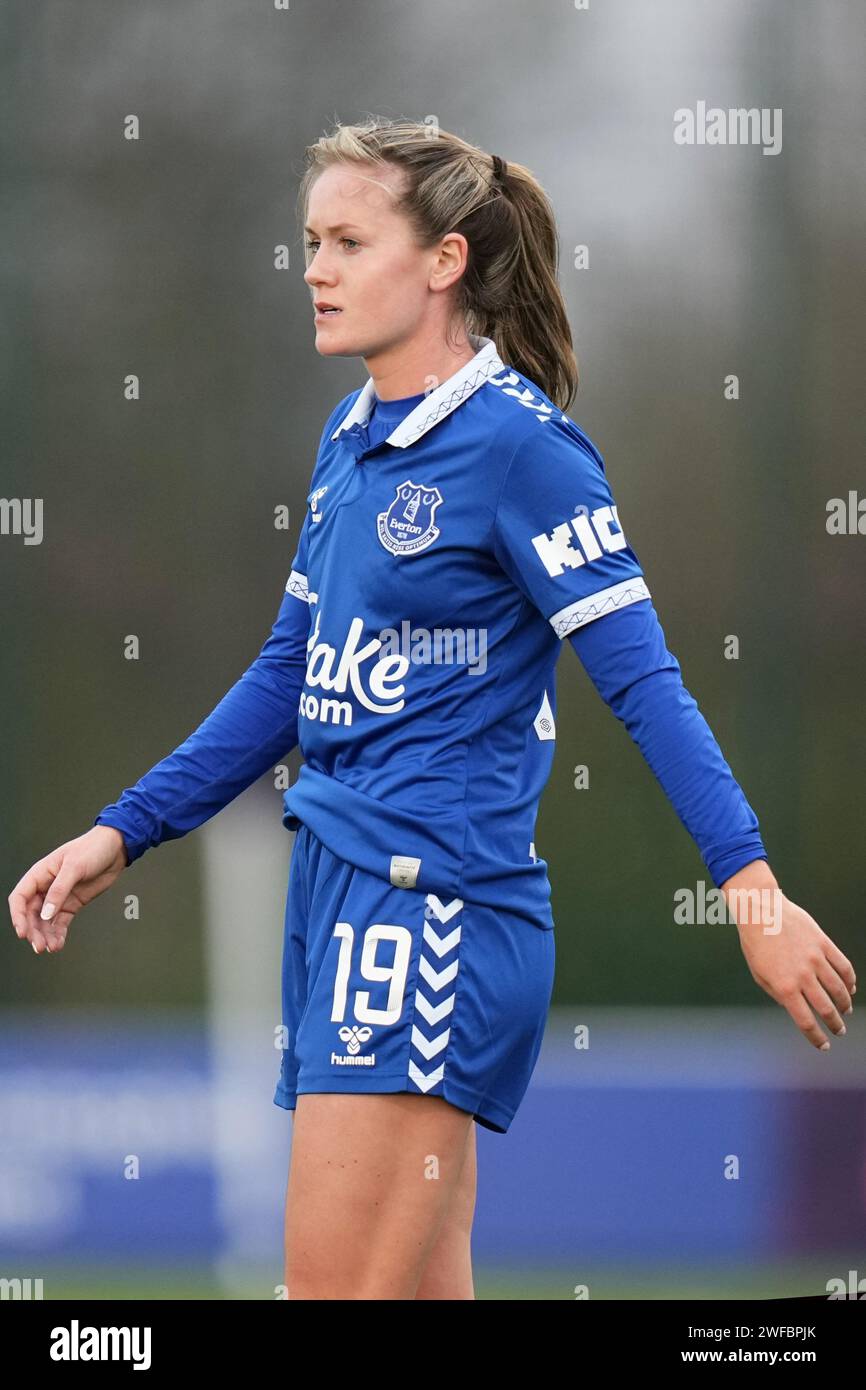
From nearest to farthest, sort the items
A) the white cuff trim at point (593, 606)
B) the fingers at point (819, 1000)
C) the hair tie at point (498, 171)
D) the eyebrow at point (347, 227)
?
the fingers at point (819, 1000) → the white cuff trim at point (593, 606) → the eyebrow at point (347, 227) → the hair tie at point (498, 171)

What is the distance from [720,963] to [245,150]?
5.65 feet

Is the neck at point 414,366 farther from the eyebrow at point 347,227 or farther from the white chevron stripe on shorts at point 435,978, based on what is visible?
the white chevron stripe on shorts at point 435,978

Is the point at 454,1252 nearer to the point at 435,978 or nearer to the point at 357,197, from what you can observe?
the point at 435,978

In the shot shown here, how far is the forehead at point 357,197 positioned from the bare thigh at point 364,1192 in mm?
852

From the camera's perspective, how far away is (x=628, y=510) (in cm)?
321

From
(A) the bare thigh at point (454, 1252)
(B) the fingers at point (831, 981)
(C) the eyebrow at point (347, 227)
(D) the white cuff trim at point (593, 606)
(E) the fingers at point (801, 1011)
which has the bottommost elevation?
(A) the bare thigh at point (454, 1252)

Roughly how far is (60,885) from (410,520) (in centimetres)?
52

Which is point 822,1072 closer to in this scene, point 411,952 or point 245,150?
point 411,952

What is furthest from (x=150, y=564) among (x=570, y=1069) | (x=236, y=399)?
(x=570, y=1069)

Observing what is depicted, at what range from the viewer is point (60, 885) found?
1771 mm

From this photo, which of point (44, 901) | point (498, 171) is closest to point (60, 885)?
point (44, 901)

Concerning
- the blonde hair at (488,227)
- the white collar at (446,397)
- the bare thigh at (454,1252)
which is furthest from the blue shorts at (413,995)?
the blonde hair at (488,227)

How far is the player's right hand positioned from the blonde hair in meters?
0.67

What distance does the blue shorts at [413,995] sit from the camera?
1.62 metres
